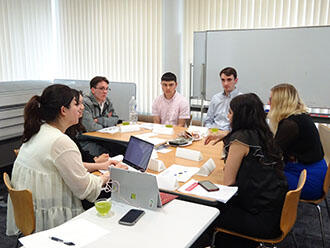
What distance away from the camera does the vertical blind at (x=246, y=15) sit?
412 centimetres

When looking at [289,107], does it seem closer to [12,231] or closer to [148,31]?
[12,231]

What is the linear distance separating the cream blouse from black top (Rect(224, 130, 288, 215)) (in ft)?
2.90

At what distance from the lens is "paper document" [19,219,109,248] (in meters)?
1.43

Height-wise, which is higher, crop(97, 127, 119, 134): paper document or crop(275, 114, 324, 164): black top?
crop(275, 114, 324, 164): black top

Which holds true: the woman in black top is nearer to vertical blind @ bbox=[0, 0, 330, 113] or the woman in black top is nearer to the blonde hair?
the blonde hair

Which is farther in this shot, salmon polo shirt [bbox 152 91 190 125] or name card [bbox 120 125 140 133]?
salmon polo shirt [bbox 152 91 190 125]

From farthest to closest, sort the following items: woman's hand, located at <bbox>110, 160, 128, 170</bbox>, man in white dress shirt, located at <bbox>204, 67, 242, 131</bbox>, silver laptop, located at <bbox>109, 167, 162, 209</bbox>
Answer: man in white dress shirt, located at <bbox>204, 67, 242, 131</bbox> → woman's hand, located at <bbox>110, 160, 128, 170</bbox> → silver laptop, located at <bbox>109, 167, 162, 209</bbox>

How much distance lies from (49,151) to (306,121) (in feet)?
6.38

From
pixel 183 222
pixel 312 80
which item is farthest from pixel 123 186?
pixel 312 80

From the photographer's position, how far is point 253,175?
80.3 inches

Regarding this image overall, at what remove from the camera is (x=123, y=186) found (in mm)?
1822

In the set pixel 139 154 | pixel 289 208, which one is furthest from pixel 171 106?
pixel 289 208

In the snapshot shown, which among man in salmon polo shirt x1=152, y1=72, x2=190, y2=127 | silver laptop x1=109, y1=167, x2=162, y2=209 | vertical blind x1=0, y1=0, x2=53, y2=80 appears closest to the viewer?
silver laptop x1=109, y1=167, x2=162, y2=209

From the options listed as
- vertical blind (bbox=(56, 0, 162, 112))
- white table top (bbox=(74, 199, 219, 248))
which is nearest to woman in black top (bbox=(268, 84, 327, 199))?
white table top (bbox=(74, 199, 219, 248))
